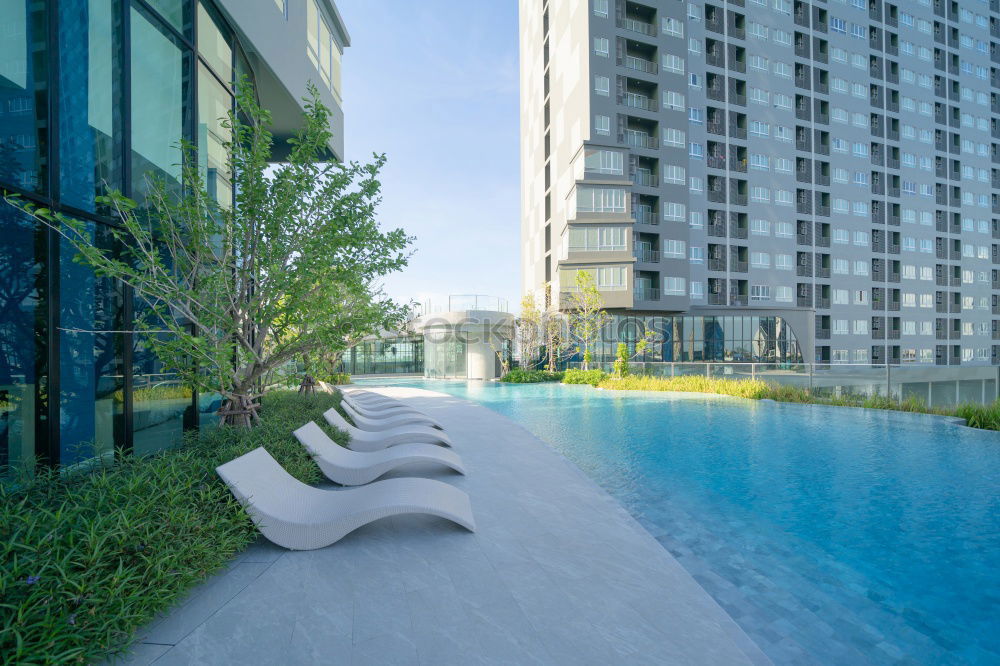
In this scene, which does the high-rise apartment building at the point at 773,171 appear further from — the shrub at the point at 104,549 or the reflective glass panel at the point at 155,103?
the shrub at the point at 104,549

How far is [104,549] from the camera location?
108 inches

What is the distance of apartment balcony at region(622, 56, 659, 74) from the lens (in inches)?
1216

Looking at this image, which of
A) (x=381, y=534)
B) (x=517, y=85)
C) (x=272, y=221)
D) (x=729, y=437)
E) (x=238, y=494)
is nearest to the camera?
(x=238, y=494)

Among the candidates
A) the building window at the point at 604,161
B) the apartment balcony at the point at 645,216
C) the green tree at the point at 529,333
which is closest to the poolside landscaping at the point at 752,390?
the green tree at the point at 529,333

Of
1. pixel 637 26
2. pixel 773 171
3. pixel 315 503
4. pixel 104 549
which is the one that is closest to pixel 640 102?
pixel 637 26

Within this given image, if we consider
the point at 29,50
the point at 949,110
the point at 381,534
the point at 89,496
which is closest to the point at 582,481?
the point at 381,534

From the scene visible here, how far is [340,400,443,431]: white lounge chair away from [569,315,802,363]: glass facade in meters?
23.7

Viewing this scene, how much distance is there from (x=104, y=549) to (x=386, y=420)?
6596mm

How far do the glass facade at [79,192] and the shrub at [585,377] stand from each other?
18.6 m

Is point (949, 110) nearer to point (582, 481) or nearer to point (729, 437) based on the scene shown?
point (729, 437)

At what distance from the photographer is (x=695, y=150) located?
114ft

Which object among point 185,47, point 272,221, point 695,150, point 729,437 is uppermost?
point 695,150

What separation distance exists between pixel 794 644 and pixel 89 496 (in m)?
5.03

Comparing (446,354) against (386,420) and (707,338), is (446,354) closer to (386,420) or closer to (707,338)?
(707,338)
